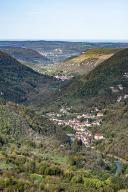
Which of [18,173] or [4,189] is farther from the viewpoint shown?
[18,173]

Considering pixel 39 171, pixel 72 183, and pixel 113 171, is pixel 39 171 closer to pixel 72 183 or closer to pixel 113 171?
pixel 72 183

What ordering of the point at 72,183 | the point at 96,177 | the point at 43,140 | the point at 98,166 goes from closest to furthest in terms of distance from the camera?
1. the point at 72,183
2. the point at 96,177
3. the point at 98,166
4. the point at 43,140

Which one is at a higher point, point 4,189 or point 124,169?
point 4,189

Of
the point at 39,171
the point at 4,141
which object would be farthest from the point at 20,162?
the point at 4,141

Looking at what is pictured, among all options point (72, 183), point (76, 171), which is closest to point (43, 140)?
point (76, 171)

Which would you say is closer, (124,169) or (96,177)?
(96,177)

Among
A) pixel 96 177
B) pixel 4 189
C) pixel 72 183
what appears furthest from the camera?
pixel 96 177

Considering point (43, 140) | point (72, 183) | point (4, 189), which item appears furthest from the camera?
point (43, 140)

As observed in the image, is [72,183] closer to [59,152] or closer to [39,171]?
[39,171]

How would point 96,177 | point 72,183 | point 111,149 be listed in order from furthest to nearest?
point 111,149
point 96,177
point 72,183
